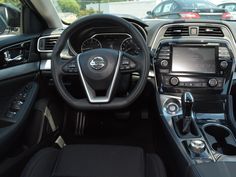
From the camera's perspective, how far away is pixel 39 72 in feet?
8.96

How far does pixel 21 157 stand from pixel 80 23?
0.95 meters

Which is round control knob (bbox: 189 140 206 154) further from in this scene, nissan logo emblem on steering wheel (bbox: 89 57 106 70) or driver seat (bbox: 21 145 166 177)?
nissan logo emblem on steering wheel (bbox: 89 57 106 70)

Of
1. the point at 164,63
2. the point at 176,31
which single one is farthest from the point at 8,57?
the point at 176,31

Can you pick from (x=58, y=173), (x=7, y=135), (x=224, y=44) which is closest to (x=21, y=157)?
(x=7, y=135)

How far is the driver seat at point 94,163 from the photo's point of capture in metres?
1.75

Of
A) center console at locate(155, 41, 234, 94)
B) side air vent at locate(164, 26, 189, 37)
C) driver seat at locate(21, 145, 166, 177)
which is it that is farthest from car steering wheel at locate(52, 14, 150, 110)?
side air vent at locate(164, 26, 189, 37)

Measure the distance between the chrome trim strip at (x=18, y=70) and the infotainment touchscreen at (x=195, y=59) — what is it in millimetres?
1003

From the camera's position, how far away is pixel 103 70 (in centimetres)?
201

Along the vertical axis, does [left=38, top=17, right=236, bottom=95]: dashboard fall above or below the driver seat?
above

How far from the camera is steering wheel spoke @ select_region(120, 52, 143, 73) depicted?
2.02 m

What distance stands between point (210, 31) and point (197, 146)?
96 cm

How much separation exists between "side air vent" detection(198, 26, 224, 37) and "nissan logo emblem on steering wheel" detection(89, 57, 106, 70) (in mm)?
855

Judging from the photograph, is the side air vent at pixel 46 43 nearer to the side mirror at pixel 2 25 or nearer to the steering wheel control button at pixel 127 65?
the side mirror at pixel 2 25

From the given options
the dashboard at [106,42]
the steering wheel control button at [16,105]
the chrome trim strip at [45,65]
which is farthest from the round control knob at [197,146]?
the chrome trim strip at [45,65]
